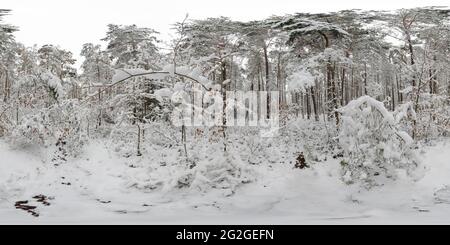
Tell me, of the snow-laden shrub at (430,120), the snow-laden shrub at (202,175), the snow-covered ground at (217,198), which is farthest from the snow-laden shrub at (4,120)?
the snow-laden shrub at (430,120)

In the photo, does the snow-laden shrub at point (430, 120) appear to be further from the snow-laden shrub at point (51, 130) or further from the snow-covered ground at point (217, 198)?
the snow-laden shrub at point (51, 130)

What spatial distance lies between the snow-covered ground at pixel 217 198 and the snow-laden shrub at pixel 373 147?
460mm

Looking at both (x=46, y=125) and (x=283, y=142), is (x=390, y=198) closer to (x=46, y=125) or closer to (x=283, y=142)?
(x=283, y=142)

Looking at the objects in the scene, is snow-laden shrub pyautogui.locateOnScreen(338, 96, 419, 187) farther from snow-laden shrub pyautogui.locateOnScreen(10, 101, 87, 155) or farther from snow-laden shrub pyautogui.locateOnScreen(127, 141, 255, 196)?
snow-laden shrub pyautogui.locateOnScreen(10, 101, 87, 155)

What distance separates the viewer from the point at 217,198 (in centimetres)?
1194

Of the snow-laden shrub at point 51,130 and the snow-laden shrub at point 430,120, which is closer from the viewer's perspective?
the snow-laden shrub at point 51,130

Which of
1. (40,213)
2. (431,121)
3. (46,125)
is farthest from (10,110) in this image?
(431,121)

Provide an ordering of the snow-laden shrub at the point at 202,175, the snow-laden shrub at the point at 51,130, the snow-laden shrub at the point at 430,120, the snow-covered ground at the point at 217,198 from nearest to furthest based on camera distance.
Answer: the snow-covered ground at the point at 217,198 < the snow-laden shrub at the point at 202,175 < the snow-laden shrub at the point at 51,130 < the snow-laden shrub at the point at 430,120

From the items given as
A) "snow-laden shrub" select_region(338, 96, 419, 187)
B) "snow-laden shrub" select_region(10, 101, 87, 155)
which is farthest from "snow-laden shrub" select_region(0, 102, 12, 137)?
"snow-laden shrub" select_region(338, 96, 419, 187)

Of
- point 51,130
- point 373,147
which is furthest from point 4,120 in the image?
point 373,147

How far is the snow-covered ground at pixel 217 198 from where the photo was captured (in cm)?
918

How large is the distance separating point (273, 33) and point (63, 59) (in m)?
21.7

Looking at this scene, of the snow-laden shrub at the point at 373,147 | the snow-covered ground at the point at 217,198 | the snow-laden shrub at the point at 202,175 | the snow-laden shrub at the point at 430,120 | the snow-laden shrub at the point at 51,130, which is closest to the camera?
the snow-covered ground at the point at 217,198
